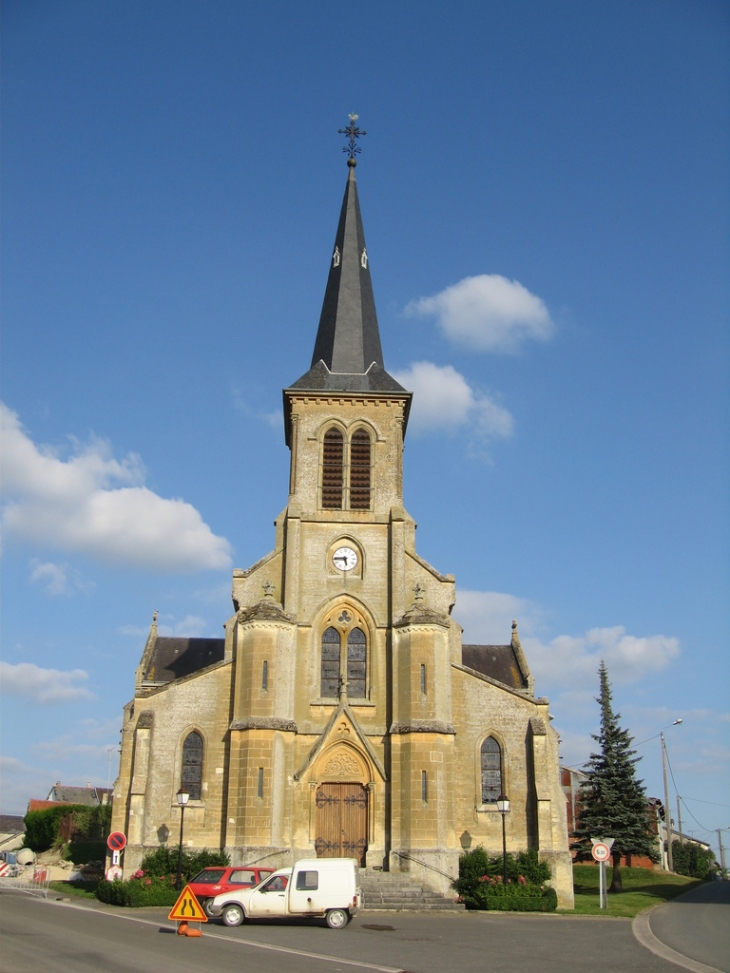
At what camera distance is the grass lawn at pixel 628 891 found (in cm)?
2859

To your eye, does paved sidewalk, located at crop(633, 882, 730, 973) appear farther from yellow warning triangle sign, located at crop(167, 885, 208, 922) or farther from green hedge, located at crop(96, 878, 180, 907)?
green hedge, located at crop(96, 878, 180, 907)

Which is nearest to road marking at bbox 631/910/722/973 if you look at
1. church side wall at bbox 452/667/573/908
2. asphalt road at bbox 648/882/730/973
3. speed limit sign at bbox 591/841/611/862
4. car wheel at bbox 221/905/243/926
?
asphalt road at bbox 648/882/730/973

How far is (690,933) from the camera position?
22.7 metres

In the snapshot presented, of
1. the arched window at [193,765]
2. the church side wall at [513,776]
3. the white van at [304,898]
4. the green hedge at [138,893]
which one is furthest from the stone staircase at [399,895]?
the arched window at [193,765]

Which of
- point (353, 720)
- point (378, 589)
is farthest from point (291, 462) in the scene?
point (353, 720)

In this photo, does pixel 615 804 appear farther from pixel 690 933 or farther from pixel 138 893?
pixel 138 893

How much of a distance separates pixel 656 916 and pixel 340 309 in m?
25.6

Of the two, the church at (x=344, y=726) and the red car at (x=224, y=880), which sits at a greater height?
the church at (x=344, y=726)

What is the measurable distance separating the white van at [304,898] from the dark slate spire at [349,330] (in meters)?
19.7

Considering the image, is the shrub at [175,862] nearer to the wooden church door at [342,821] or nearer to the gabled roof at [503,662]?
the wooden church door at [342,821]

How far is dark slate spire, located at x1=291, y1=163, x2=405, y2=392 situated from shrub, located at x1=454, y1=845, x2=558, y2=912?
1784cm

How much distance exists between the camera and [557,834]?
30.6m

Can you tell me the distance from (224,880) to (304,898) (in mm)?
3109

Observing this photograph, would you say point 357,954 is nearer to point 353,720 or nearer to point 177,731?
point 353,720
